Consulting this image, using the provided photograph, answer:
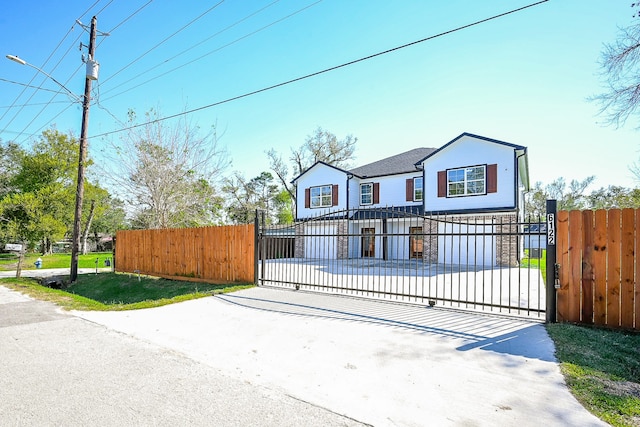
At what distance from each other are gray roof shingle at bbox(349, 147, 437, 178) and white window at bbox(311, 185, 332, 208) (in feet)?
7.80

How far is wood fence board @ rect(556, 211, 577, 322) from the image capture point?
5.12 m

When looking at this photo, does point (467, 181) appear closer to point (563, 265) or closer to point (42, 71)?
point (563, 265)

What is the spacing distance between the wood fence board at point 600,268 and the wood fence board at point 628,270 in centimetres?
19

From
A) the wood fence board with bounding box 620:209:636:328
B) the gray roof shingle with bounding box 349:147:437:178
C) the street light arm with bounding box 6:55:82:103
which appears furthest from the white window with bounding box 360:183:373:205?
the wood fence board with bounding box 620:209:636:328

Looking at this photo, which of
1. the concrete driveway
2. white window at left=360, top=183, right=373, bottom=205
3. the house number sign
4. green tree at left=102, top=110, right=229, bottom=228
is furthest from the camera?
white window at left=360, top=183, right=373, bottom=205

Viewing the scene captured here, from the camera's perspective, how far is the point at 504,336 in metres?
4.68

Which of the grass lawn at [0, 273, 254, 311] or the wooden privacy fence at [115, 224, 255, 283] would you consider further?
the wooden privacy fence at [115, 224, 255, 283]

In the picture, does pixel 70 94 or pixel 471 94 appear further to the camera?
pixel 70 94

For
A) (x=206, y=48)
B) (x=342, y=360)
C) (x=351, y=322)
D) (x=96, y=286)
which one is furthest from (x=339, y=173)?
(x=342, y=360)

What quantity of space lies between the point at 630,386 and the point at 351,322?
11.0 ft

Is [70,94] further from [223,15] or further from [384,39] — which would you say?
[384,39]

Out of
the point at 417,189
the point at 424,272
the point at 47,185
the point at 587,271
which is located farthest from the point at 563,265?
the point at 47,185

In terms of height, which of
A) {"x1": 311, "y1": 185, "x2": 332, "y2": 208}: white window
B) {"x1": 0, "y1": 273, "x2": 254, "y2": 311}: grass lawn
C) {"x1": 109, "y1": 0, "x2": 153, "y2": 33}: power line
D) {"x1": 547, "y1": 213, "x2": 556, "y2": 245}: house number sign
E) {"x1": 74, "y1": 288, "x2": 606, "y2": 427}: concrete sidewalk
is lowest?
{"x1": 0, "y1": 273, "x2": 254, "y2": 311}: grass lawn

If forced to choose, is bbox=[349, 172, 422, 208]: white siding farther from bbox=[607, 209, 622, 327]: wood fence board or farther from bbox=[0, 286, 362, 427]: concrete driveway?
bbox=[0, 286, 362, 427]: concrete driveway
